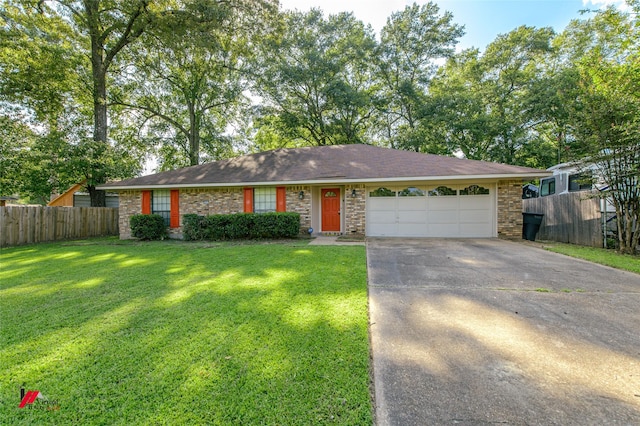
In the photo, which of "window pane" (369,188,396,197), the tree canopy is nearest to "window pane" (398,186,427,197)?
"window pane" (369,188,396,197)

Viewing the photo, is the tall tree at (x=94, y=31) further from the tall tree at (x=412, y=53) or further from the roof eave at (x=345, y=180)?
the tall tree at (x=412, y=53)

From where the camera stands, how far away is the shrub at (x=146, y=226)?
10633mm

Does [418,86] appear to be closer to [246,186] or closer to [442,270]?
[246,186]

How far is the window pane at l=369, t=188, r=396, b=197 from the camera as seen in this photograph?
1051cm

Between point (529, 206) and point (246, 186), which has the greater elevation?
point (246, 186)

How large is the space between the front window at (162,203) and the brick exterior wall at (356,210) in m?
7.84

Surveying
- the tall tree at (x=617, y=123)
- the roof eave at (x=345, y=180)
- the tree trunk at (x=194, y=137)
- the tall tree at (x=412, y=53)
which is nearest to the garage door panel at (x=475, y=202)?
the roof eave at (x=345, y=180)

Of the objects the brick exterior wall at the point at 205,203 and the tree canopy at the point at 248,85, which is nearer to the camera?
Answer: the brick exterior wall at the point at 205,203

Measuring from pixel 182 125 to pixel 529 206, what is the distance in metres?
21.6

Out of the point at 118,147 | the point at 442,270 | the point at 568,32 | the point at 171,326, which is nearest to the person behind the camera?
the point at 171,326

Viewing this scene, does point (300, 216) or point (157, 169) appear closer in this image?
point (300, 216)

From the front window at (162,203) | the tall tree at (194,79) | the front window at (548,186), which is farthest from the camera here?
the front window at (548,186)

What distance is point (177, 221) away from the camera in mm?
11695

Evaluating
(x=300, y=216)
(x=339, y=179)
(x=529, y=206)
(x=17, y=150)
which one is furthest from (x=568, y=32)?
(x=17, y=150)
